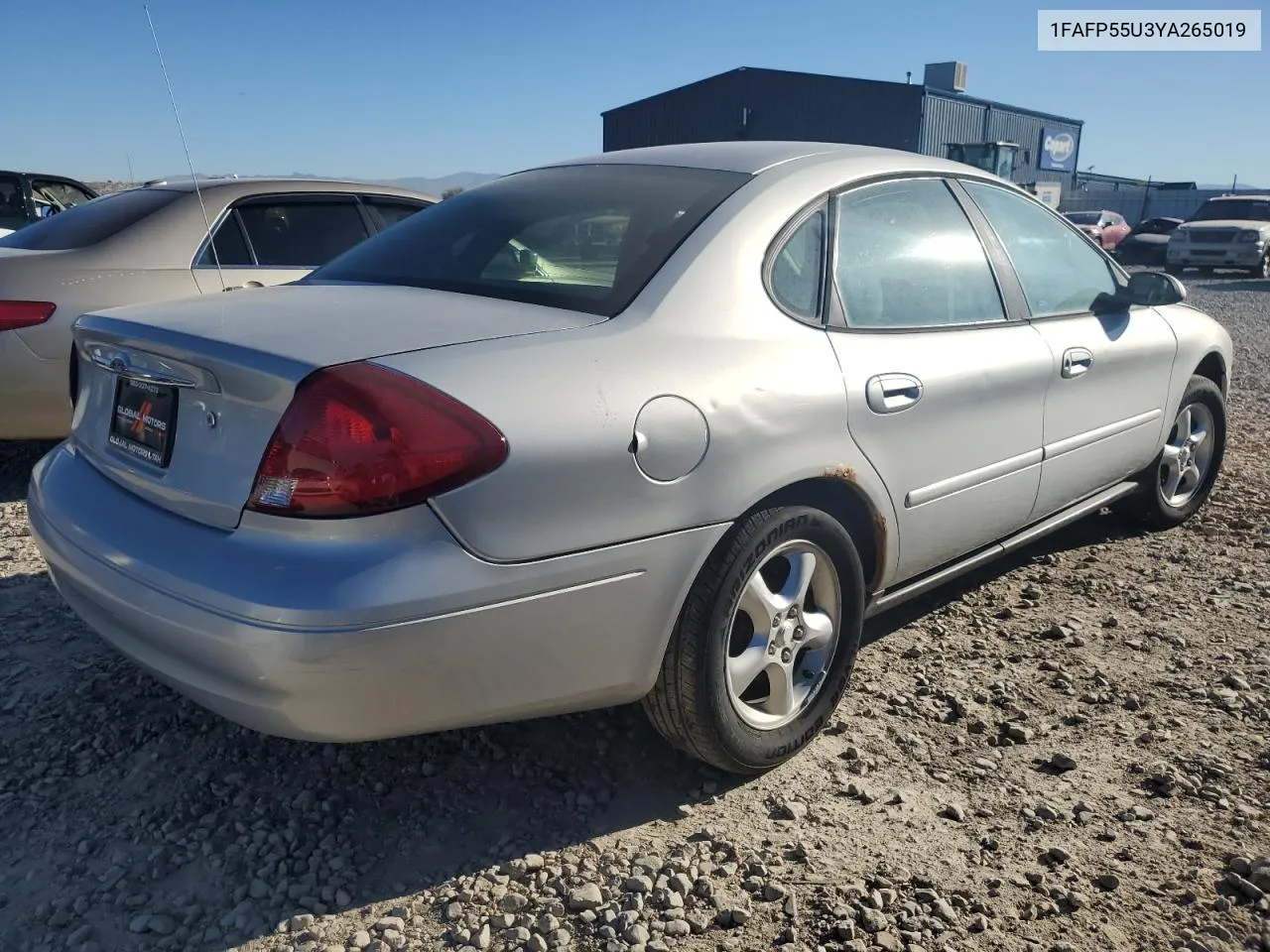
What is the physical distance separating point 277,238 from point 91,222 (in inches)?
33.1

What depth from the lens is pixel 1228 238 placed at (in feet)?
66.6

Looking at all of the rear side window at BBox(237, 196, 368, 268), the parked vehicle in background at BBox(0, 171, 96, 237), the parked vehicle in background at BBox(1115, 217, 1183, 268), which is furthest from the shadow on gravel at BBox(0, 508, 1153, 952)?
the parked vehicle in background at BBox(1115, 217, 1183, 268)

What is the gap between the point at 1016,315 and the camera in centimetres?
335

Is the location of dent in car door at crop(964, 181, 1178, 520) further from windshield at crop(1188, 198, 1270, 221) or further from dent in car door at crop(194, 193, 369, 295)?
windshield at crop(1188, 198, 1270, 221)

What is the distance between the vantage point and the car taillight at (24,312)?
427cm

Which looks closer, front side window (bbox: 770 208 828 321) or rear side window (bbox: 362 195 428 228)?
front side window (bbox: 770 208 828 321)

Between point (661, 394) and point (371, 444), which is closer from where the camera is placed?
point (371, 444)

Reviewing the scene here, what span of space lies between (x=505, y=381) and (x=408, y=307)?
47 cm

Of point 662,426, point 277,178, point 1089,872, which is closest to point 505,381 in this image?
point 662,426

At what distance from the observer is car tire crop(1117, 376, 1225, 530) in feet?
14.5

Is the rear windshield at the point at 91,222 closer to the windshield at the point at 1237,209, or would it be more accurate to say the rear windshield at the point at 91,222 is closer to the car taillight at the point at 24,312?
the car taillight at the point at 24,312

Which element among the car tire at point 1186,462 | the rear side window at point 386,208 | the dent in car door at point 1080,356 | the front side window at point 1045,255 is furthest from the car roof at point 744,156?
the rear side window at point 386,208

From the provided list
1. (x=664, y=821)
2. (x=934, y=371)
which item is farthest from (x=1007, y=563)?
(x=664, y=821)

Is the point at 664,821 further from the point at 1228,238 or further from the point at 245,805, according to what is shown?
the point at 1228,238
